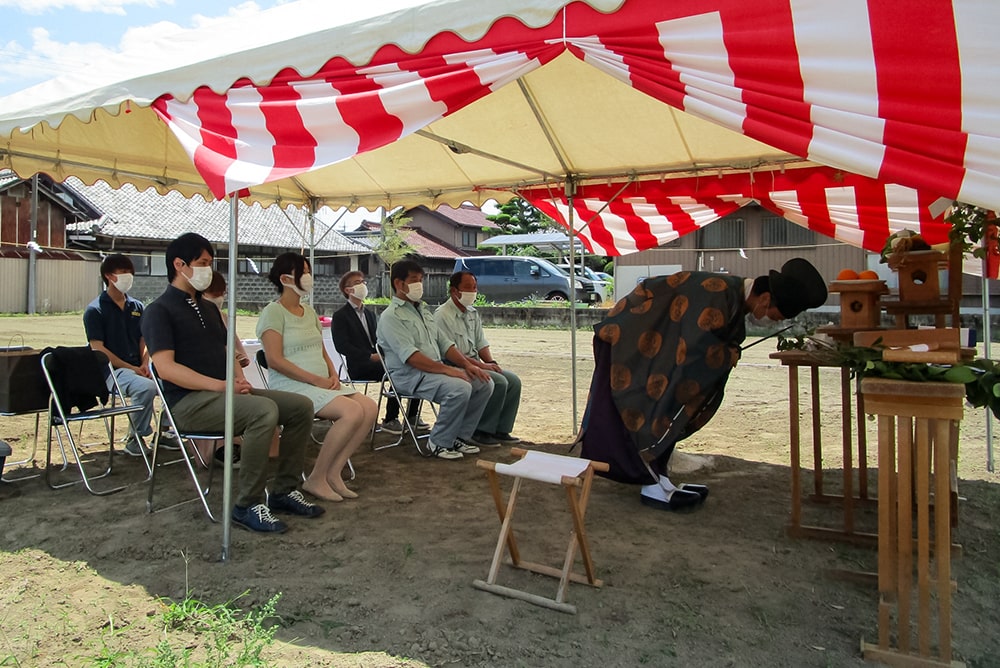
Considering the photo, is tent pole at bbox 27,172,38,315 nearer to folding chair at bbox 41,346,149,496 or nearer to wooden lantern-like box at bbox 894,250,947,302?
folding chair at bbox 41,346,149,496

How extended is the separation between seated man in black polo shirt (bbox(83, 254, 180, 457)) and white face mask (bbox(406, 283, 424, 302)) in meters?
1.75

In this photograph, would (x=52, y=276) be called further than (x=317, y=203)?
Yes

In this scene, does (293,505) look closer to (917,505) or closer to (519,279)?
(917,505)

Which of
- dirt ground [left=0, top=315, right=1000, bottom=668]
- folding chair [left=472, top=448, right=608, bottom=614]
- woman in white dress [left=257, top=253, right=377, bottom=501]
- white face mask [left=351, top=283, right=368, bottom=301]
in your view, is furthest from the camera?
white face mask [left=351, top=283, right=368, bottom=301]

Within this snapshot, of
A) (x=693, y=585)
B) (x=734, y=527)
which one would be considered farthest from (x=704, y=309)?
(x=693, y=585)

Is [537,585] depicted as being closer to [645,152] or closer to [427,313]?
[427,313]

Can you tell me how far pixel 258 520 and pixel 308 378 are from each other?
913mm

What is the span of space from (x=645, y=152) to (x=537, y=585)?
350cm

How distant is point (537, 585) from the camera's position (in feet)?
9.34

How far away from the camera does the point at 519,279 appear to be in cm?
2153

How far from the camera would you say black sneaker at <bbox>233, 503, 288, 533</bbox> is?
11.0 feet

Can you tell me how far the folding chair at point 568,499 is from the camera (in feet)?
8.49

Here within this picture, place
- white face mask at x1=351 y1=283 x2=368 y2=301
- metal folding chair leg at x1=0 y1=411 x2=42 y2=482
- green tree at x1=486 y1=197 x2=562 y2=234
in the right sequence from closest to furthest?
metal folding chair leg at x1=0 y1=411 x2=42 y2=482
white face mask at x1=351 y1=283 x2=368 y2=301
green tree at x1=486 y1=197 x2=562 y2=234

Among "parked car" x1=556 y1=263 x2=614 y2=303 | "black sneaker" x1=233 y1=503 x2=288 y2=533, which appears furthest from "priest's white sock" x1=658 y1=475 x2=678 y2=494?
"parked car" x1=556 y1=263 x2=614 y2=303
